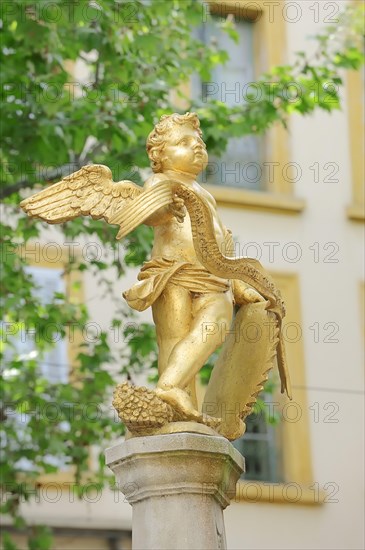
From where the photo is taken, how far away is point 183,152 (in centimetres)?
683

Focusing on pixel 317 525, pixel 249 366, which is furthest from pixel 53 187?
pixel 317 525

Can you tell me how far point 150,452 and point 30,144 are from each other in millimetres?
5188

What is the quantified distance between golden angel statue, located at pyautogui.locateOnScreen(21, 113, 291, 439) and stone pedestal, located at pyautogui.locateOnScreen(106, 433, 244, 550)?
0.09 meters

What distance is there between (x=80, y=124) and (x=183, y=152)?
4.36 metres

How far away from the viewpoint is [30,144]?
1098cm

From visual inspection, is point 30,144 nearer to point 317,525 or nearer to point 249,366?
point 249,366

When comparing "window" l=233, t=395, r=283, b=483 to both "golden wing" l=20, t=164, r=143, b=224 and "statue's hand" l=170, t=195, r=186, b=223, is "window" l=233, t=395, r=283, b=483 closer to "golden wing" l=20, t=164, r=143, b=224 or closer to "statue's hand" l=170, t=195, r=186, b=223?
"golden wing" l=20, t=164, r=143, b=224

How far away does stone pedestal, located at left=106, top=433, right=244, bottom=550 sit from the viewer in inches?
242

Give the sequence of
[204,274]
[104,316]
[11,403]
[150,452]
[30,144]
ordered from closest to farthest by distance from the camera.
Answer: [150,452] → [204,274] → [30,144] → [11,403] → [104,316]

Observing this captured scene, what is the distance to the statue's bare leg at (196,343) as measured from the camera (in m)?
6.33

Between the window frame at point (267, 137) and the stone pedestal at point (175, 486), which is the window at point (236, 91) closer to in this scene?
the window frame at point (267, 137)

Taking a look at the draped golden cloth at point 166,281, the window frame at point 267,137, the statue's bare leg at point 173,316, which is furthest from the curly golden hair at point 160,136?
the window frame at point 267,137

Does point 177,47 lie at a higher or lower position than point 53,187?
higher

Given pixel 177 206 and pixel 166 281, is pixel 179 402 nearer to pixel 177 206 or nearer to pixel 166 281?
pixel 166 281
